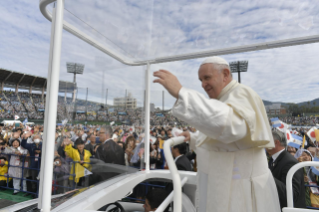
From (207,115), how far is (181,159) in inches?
103

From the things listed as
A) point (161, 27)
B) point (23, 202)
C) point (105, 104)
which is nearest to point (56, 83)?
point (23, 202)

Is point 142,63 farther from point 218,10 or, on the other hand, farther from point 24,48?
point 24,48

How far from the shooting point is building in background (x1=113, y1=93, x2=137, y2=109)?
2736 mm

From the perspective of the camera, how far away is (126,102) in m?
2.90

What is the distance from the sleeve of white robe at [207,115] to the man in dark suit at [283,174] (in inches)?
64.3

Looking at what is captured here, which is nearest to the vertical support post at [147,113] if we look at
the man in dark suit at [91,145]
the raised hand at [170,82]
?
the man in dark suit at [91,145]

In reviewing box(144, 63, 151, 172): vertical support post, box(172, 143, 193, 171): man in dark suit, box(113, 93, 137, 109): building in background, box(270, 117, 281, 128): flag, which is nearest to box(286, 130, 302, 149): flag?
box(270, 117, 281, 128): flag

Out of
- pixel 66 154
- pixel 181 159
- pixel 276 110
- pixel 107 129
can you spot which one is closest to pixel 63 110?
pixel 66 154

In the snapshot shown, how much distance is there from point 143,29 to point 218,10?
0.95 m

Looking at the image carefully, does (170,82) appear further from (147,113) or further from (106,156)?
(147,113)

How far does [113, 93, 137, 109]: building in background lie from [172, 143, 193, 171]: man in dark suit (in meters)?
1.03

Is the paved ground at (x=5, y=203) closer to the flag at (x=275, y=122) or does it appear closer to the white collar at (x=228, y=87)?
the white collar at (x=228, y=87)

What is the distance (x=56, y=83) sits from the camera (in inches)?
51.8

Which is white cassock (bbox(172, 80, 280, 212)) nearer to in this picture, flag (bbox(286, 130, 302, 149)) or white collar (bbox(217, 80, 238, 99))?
white collar (bbox(217, 80, 238, 99))
